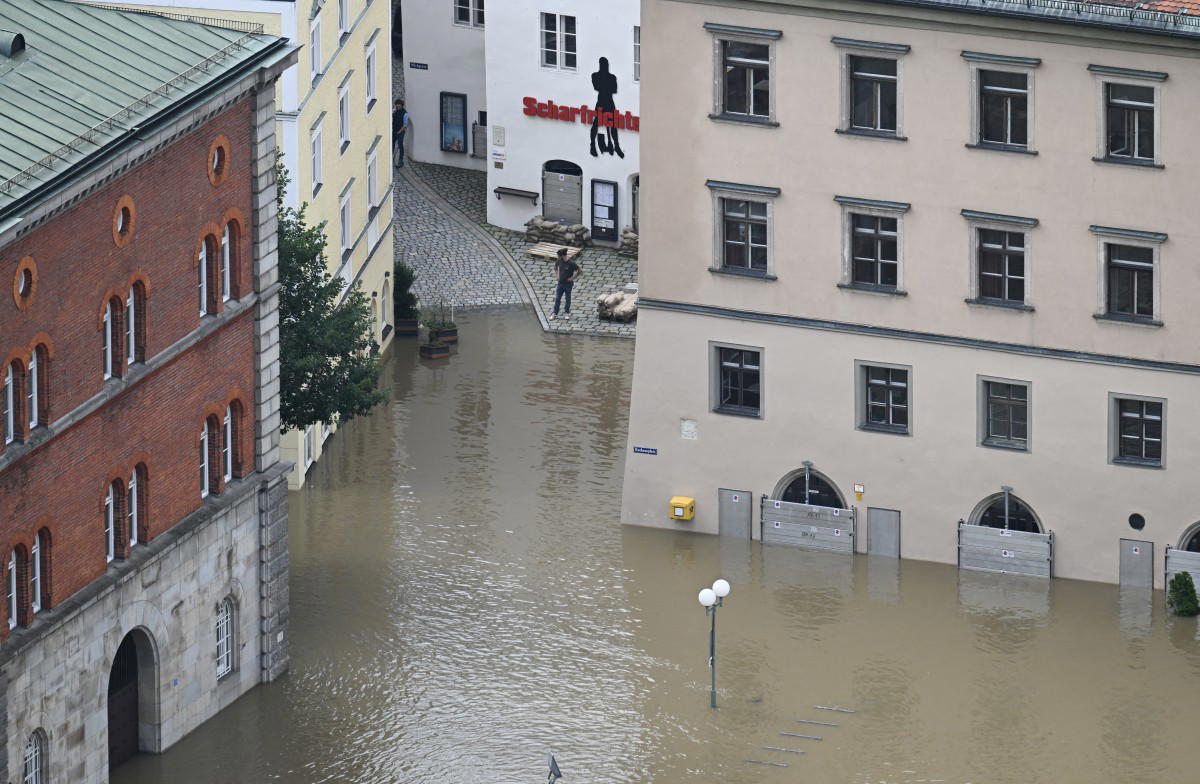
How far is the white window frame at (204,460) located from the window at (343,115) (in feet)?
70.7

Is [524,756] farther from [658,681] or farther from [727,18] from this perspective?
[727,18]

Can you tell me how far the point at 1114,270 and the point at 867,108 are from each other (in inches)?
300

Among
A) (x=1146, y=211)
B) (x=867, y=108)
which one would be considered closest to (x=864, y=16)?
(x=867, y=108)

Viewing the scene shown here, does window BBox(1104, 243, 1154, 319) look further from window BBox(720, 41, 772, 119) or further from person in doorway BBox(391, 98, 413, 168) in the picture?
person in doorway BBox(391, 98, 413, 168)

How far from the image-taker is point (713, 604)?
232 ft

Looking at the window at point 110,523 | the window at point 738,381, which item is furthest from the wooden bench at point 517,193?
the window at point 110,523

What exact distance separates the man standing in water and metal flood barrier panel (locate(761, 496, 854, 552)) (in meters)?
26.9

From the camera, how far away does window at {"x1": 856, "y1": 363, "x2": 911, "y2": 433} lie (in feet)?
269

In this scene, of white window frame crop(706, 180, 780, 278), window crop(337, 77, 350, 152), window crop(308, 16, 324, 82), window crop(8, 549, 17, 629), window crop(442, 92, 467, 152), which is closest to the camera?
window crop(8, 549, 17, 629)

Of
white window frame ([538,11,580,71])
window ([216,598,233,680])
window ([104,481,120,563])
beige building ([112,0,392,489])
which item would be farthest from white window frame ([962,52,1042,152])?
white window frame ([538,11,580,71])

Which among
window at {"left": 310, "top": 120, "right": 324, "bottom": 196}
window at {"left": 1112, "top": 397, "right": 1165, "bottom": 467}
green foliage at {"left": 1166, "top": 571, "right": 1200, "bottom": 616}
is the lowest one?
green foliage at {"left": 1166, "top": 571, "right": 1200, "bottom": 616}

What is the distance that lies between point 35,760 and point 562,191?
4872cm

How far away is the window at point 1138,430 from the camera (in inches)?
3132

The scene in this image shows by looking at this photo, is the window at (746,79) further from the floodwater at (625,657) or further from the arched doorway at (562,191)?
the arched doorway at (562,191)
